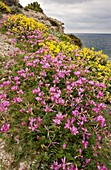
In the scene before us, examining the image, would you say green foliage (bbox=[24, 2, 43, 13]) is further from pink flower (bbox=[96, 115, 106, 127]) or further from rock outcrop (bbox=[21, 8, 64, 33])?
pink flower (bbox=[96, 115, 106, 127])

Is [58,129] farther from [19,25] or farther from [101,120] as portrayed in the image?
[19,25]

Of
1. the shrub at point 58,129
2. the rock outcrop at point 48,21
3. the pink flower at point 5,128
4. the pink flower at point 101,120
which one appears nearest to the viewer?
the shrub at point 58,129

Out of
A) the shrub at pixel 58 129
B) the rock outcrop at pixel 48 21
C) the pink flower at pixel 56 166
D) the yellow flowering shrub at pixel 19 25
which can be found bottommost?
the pink flower at pixel 56 166

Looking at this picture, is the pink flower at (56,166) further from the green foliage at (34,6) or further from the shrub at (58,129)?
the green foliage at (34,6)

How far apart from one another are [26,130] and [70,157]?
1291mm

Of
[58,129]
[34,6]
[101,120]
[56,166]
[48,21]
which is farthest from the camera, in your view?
[34,6]

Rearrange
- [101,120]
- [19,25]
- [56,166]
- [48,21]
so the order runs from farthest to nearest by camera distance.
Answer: [48,21] → [19,25] → [101,120] → [56,166]

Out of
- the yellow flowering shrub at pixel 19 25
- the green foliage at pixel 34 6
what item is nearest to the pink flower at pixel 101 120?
the yellow flowering shrub at pixel 19 25

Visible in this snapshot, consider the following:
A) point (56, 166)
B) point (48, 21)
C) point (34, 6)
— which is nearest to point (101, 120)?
point (56, 166)

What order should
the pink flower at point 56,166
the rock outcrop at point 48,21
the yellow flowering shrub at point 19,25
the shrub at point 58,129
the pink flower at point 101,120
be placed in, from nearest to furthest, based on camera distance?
the pink flower at point 56,166 < the shrub at point 58,129 < the pink flower at point 101,120 < the yellow flowering shrub at point 19,25 < the rock outcrop at point 48,21

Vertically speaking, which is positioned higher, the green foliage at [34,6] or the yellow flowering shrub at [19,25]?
the green foliage at [34,6]

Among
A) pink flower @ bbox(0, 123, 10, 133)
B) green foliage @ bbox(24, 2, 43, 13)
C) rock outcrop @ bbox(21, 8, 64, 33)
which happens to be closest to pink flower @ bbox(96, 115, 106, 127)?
pink flower @ bbox(0, 123, 10, 133)

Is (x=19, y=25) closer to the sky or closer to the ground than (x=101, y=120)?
closer to the sky

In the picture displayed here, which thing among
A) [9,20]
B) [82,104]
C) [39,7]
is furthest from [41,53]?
[39,7]
